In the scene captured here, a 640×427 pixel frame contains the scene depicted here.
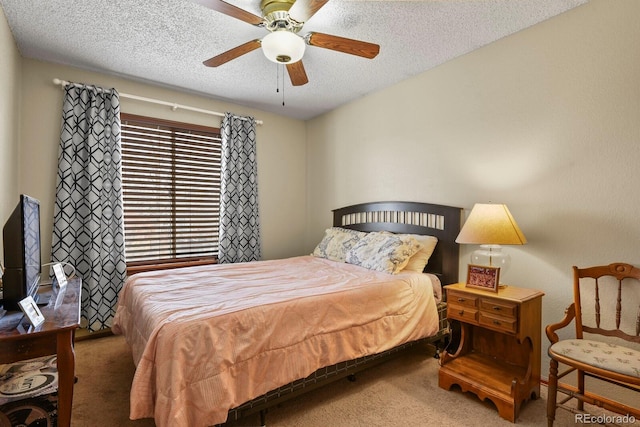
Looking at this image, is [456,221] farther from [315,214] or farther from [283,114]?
[283,114]

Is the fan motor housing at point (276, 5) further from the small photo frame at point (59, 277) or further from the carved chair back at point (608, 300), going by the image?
the carved chair back at point (608, 300)

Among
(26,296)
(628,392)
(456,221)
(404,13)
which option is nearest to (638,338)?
(628,392)

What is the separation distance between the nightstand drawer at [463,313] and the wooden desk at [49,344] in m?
2.22

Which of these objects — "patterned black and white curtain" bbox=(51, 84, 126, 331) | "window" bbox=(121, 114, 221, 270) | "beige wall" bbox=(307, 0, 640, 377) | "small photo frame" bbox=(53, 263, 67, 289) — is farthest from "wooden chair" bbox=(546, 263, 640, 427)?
"patterned black and white curtain" bbox=(51, 84, 126, 331)

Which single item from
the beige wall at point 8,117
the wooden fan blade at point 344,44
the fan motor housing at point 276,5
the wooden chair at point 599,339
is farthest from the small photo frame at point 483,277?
the beige wall at point 8,117

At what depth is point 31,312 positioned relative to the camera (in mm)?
1414

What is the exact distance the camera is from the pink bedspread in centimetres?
154

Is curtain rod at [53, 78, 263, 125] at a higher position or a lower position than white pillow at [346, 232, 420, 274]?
higher

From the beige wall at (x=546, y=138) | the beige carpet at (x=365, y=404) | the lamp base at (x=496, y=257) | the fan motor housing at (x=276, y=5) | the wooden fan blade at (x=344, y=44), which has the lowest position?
the beige carpet at (x=365, y=404)

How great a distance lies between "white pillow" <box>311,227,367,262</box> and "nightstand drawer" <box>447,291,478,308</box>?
3.82 feet

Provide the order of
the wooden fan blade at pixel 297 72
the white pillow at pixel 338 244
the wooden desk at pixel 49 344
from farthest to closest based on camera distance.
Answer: the white pillow at pixel 338 244
the wooden fan blade at pixel 297 72
the wooden desk at pixel 49 344

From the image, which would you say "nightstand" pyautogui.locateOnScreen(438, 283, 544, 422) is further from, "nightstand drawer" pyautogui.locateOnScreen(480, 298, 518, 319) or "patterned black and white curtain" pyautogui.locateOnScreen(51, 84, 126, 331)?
"patterned black and white curtain" pyautogui.locateOnScreen(51, 84, 126, 331)

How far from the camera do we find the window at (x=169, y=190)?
346 centimetres

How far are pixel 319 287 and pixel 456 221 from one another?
1.37 meters
